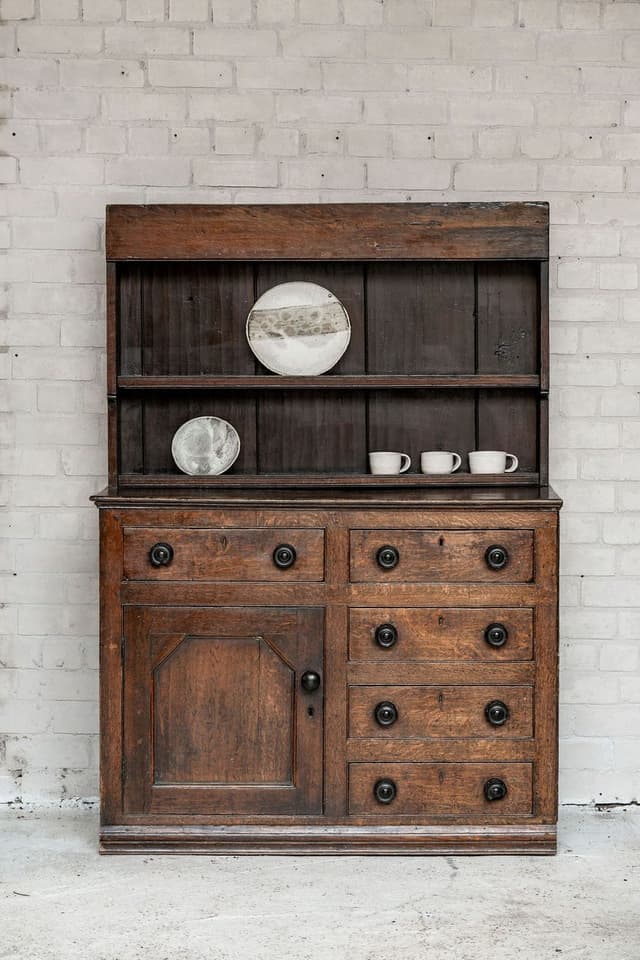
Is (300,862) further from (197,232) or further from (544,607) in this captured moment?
(197,232)

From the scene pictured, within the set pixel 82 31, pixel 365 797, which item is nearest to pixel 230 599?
pixel 365 797

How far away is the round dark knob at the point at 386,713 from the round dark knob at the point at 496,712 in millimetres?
258

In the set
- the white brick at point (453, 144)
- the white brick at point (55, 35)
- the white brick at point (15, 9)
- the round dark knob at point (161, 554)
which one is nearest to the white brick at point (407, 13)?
the white brick at point (453, 144)

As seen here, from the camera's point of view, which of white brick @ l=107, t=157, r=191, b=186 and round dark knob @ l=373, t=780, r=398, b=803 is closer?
round dark knob @ l=373, t=780, r=398, b=803

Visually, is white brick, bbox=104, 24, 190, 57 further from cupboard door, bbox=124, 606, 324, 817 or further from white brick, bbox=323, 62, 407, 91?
cupboard door, bbox=124, 606, 324, 817

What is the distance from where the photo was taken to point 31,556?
10.9 ft

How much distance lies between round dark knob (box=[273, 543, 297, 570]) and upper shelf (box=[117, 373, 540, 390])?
51 cm

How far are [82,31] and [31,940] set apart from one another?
105 inches

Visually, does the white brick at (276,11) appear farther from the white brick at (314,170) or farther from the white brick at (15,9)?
the white brick at (15,9)

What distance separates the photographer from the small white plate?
10.3 feet

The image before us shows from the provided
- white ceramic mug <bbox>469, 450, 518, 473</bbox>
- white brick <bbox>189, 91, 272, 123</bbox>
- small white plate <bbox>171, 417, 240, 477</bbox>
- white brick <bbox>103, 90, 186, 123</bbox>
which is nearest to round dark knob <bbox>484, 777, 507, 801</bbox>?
white ceramic mug <bbox>469, 450, 518, 473</bbox>

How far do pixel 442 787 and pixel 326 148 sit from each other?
2.00 meters

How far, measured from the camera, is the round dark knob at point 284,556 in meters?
2.83

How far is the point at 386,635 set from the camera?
2.84 metres
